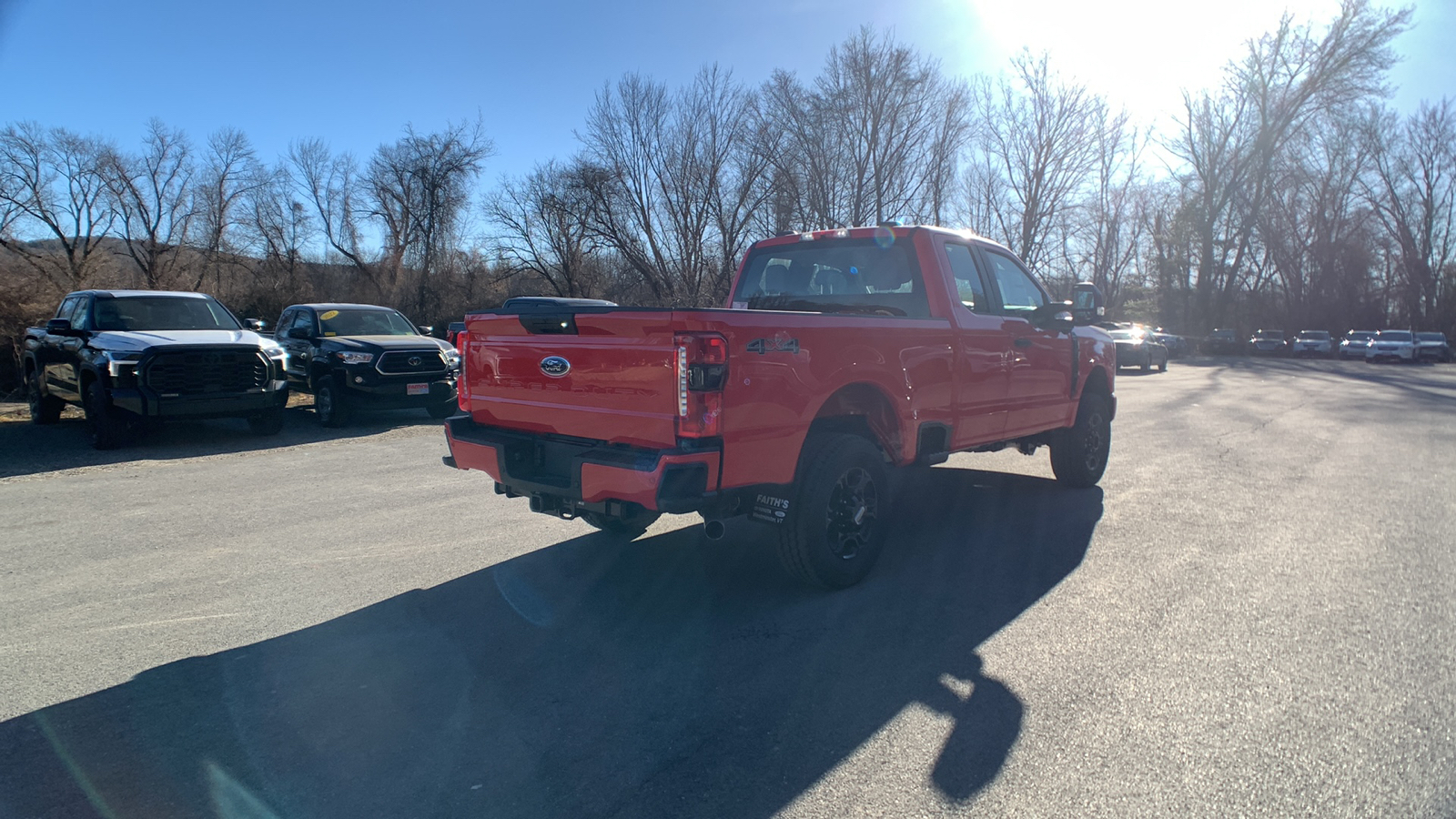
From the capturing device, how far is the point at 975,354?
564cm

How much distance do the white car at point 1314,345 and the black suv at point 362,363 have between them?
48.3m

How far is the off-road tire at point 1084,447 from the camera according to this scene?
24.1 feet

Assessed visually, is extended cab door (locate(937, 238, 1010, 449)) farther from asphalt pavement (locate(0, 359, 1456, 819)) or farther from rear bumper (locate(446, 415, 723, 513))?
rear bumper (locate(446, 415, 723, 513))

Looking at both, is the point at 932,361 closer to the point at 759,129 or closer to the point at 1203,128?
the point at 759,129

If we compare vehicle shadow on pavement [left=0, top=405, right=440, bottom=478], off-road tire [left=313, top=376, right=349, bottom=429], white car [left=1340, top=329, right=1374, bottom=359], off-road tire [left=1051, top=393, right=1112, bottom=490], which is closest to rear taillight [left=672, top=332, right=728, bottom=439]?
off-road tire [left=1051, top=393, right=1112, bottom=490]

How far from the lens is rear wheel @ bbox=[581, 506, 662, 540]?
4.09 m

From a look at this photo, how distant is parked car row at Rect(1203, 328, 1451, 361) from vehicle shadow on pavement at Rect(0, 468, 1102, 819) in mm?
45608

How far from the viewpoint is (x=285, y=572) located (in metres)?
5.06

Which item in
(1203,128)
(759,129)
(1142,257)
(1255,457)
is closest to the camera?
(1255,457)

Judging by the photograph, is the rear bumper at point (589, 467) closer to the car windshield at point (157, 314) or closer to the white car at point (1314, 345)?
the car windshield at point (157, 314)

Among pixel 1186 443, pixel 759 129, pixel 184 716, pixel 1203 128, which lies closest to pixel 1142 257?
pixel 1203 128

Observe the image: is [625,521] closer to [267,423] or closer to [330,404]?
[267,423]

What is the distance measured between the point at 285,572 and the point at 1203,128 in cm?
5222

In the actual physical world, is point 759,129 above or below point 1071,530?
above
